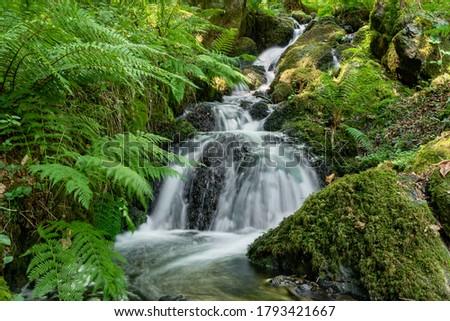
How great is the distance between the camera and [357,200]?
3.21m

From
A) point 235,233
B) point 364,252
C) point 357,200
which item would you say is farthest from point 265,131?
point 364,252

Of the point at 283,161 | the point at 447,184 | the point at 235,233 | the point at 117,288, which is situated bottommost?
the point at 235,233

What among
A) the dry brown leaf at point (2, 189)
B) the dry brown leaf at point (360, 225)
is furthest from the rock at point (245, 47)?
the dry brown leaf at point (2, 189)

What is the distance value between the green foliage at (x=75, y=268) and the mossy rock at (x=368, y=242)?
1644 mm

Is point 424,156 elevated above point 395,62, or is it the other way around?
point 395,62

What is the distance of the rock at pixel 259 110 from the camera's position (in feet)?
25.6

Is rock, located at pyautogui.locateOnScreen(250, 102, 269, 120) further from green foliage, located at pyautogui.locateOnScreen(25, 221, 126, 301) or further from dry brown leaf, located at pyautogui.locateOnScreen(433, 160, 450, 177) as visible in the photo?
green foliage, located at pyautogui.locateOnScreen(25, 221, 126, 301)

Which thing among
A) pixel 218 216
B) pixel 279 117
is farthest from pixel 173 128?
pixel 279 117

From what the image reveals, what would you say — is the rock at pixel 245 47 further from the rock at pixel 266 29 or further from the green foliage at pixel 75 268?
the green foliage at pixel 75 268

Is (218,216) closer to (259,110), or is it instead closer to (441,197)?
(441,197)
